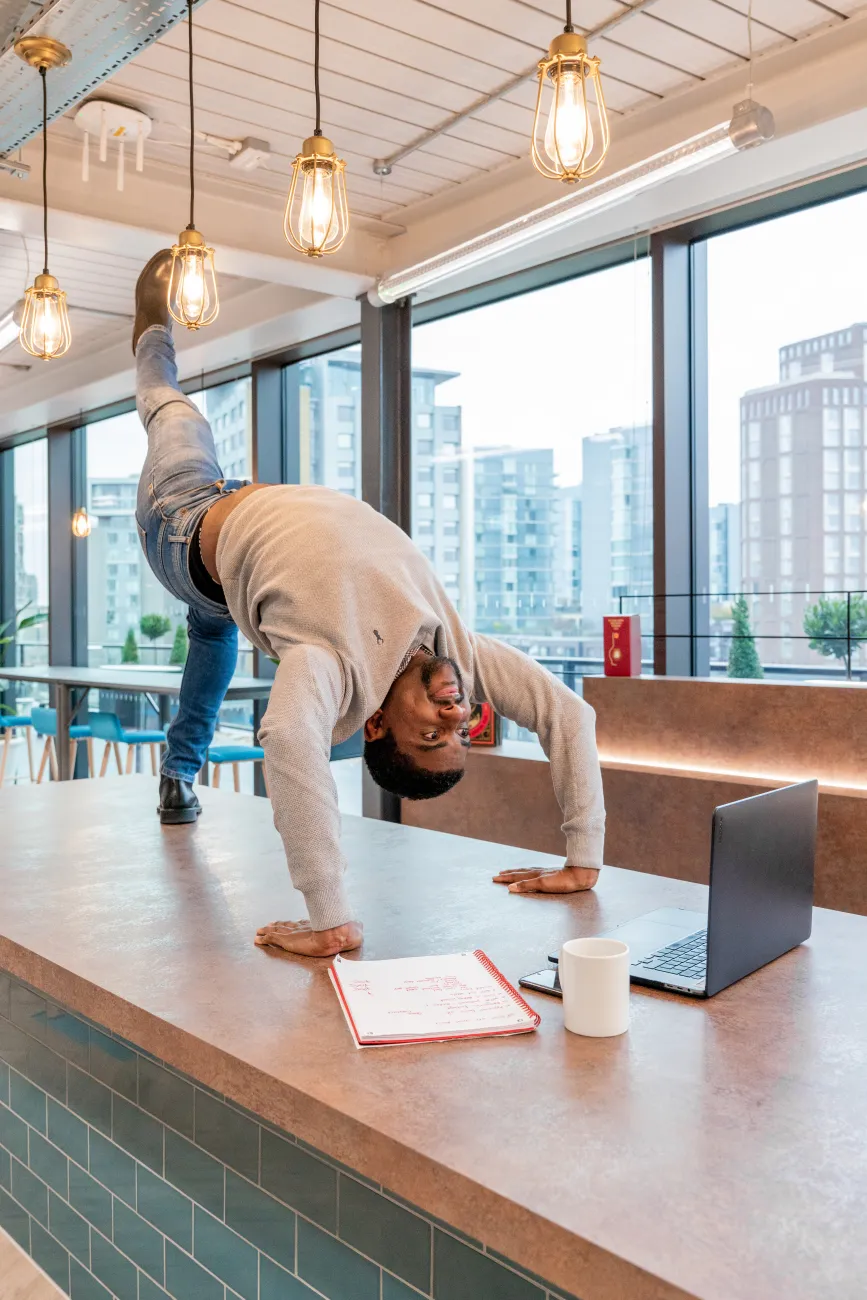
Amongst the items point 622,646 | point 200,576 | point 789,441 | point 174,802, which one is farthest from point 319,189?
point 789,441

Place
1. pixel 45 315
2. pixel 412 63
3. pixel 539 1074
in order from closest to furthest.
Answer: pixel 539 1074 < pixel 45 315 < pixel 412 63

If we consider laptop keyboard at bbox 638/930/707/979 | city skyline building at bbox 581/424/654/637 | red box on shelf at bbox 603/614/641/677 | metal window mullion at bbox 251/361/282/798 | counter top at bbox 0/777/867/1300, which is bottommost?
counter top at bbox 0/777/867/1300

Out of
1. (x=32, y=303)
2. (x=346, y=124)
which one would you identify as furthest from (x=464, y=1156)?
(x=346, y=124)

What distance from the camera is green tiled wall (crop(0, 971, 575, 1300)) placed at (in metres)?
1.21

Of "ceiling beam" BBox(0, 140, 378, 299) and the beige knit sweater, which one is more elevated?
"ceiling beam" BBox(0, 140, 378, 299)

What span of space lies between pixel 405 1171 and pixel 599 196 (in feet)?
10.1

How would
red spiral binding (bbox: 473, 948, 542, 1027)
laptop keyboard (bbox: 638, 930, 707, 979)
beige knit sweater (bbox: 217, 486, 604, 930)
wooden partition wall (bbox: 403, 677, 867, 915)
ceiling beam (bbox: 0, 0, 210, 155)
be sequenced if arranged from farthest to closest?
1. wooden partition wall (bbox: 403, 677, 867, 915)
2. ceiling beam (bbox: 0, 0, 210, 155)
3. beige knit sweater (bbox: 217, 486, 604, 930)
4. laptop keyboard (bbox: 638, 930, 707, 979)
5. red spiral binding (bbox: 473, 948, 542, 1027)

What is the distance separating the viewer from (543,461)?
4922 mm

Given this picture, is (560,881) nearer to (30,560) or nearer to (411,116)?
(411,116)

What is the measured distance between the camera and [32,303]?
299 cm

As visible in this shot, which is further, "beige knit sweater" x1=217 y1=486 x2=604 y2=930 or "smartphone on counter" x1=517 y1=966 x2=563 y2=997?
"beige knit sweater" x1=217 y1=486 x2=604 y2=930

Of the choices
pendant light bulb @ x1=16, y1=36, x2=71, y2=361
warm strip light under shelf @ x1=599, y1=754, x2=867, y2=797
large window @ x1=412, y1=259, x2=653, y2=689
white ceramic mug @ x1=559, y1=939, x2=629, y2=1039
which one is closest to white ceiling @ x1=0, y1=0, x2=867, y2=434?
large window @ x1=412, y1=259, x2=653, y2=689

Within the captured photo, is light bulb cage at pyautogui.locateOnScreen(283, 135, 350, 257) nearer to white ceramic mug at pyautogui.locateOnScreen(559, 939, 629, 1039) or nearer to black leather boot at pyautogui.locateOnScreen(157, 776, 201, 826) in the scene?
black leather boot at pyautogui.locateOnScreen(157, 776, 201, 826)

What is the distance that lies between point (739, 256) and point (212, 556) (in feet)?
9.59
